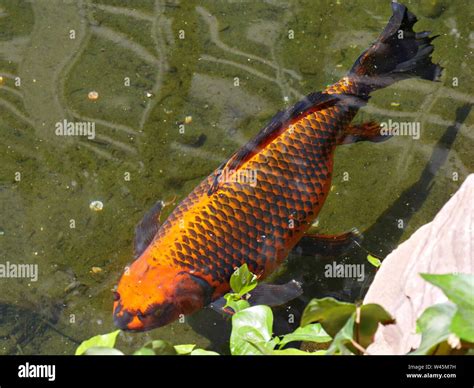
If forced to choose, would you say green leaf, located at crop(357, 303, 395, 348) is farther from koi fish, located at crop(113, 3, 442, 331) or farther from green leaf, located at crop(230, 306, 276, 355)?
koi fish, located at crop(113, 3, 442, 331)

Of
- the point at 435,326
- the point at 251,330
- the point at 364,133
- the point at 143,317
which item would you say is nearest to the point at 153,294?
the point at 143,317

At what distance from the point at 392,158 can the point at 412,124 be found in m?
0.26

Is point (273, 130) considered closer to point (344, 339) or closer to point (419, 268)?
point (419, 268)

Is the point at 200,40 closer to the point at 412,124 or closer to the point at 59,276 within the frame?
the point at 412,124

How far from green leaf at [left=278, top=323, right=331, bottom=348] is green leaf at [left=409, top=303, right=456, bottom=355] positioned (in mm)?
502

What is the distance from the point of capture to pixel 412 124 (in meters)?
3.72

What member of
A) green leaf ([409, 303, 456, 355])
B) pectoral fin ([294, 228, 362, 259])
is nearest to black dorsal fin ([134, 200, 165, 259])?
pectoral fin ([294, 228, 362, 259])

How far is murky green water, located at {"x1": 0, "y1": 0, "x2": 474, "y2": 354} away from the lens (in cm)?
345

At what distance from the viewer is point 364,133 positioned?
3.40 m

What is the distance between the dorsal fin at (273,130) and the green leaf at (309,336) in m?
1.23

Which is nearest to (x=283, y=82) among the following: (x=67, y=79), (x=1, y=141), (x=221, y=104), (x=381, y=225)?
(x=221, y=104)

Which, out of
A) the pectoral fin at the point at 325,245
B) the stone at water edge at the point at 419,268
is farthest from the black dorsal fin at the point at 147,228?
the stone at water edge at the point at 419,268

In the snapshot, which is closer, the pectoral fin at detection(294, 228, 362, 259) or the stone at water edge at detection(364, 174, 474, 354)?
the stone at water edge at detection(364, 174, 474, 354)

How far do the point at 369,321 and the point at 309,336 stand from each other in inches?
18.0
